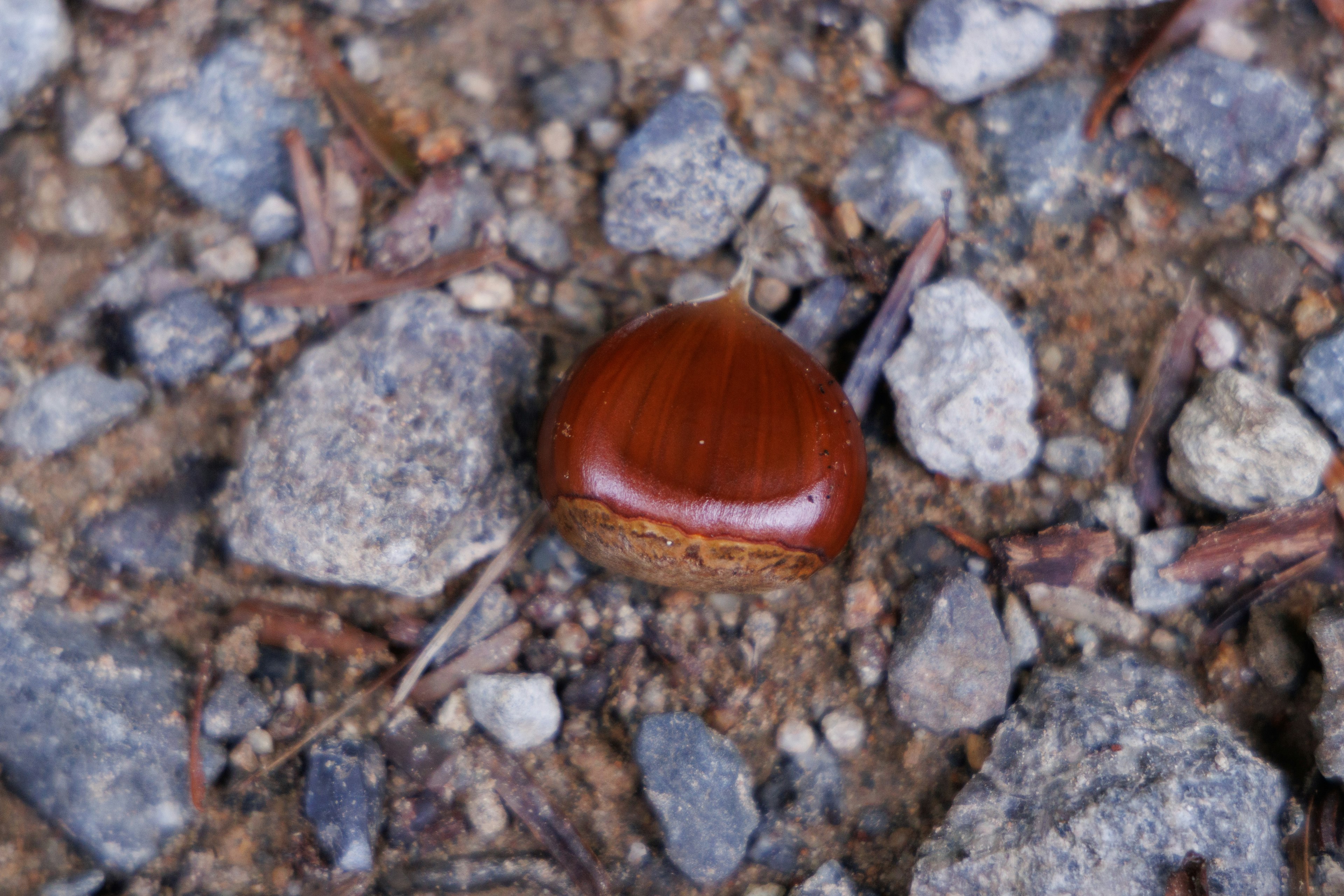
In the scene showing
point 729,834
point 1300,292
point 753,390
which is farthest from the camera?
point 1300,292

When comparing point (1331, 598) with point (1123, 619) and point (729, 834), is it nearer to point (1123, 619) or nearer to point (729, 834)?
point (1123, 619)

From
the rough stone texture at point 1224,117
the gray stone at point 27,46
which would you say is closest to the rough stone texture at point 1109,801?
the rough stone texture at point 1224,117

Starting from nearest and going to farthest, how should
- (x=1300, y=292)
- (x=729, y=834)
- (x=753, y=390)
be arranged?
(x=753, y=390), (x=729, y=834), (x=1300, y=292)

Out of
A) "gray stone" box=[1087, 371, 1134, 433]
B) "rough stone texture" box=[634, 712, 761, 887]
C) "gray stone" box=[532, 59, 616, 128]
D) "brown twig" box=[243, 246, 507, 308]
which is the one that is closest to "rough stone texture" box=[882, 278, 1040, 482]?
"gray stone" box=[1087, 371, 1134, 433]

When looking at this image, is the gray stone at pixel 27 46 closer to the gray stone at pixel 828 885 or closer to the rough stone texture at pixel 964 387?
the rough stone texture at pixel 964 387

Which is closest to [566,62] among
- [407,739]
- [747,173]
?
[747,173]
